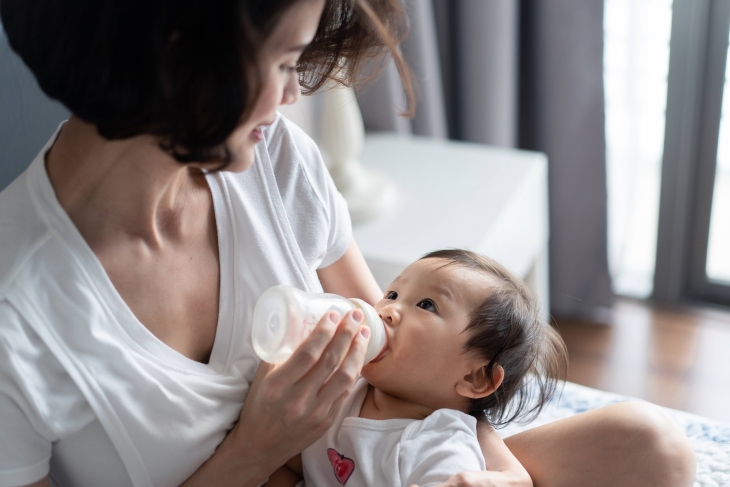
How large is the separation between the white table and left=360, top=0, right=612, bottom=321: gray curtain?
0.13 meters

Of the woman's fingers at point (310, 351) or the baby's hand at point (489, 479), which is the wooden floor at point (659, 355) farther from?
the woman's fingers at point (310, 351)

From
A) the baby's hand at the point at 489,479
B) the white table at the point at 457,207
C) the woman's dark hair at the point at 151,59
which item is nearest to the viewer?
the woman's dark hair at the point at 151,59

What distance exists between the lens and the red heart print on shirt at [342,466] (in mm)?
1011

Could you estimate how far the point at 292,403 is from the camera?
875 mm

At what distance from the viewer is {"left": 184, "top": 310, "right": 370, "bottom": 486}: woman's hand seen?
2.79ft

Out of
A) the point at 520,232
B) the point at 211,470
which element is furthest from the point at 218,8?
the point at 520,232

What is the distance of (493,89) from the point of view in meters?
2.17

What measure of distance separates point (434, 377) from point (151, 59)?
584 mm

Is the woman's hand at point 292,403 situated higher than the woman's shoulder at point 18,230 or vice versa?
the woman's shoulder at point 18,230

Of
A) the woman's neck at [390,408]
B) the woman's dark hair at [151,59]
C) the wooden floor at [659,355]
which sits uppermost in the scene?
the woman's dark hair at [151,59]

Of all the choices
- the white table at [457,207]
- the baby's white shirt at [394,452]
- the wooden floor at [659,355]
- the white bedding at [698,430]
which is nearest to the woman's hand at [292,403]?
the baby's white shirt at [394,452]

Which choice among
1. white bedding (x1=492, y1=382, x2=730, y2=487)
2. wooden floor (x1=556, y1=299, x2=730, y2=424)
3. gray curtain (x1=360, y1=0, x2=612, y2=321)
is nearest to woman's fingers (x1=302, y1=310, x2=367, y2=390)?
white bedding (x1=492, y1=382, x2=730, y2=487)

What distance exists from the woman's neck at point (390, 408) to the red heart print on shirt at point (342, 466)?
73mm

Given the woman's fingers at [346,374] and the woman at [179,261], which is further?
the woman's fingers at [346,374]
